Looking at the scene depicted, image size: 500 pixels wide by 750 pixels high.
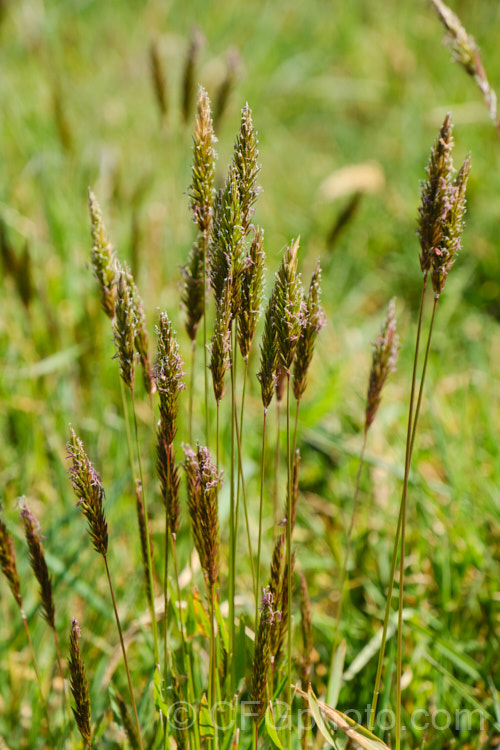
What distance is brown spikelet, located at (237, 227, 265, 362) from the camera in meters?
1.05

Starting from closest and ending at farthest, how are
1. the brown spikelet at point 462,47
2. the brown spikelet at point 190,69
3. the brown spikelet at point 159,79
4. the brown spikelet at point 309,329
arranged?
the brown spikelet at point 309,329
the brown spikelet at point 462,47
the brown spikelet at point 190,69
the brown spikelet at point 159,79

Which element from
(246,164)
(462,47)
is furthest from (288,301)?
(462,47)

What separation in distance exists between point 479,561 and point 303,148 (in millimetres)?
3606

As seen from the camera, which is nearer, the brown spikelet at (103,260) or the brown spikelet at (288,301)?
the brown spikelet at (288,301)

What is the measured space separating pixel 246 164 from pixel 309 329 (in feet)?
0.88

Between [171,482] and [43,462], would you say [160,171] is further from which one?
[171,482]

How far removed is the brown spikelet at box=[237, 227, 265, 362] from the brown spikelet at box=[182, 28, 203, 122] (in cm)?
125

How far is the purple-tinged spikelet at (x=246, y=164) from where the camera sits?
100 centimetres

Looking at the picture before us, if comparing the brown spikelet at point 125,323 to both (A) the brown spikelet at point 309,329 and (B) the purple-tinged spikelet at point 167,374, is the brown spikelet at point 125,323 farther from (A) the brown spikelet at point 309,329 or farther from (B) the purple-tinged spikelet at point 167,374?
(A) the brown spikelet at point 309,329

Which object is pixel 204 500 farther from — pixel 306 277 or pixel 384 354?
pixel 306 277

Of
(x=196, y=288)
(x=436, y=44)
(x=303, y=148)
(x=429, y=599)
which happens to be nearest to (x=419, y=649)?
(x=429, y=599)

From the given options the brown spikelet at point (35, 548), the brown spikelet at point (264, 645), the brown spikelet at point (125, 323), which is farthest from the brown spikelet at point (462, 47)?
the brown spikelet at point (35, 548)

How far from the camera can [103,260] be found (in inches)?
50.4

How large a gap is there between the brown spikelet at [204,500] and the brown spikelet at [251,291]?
6.8 inches
